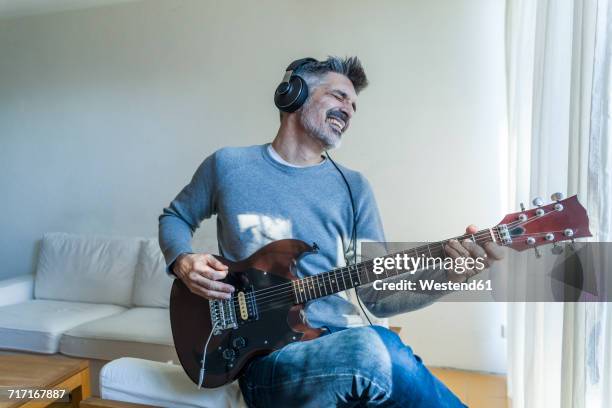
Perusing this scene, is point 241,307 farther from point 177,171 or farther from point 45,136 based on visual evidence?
point 45,136

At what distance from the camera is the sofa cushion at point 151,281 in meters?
2.20

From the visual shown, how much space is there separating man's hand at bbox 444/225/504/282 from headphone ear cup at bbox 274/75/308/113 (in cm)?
48

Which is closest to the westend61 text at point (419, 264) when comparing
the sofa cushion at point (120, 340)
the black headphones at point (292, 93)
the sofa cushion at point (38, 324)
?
the black headphones at point (292, 93)

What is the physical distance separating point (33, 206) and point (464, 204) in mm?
2401

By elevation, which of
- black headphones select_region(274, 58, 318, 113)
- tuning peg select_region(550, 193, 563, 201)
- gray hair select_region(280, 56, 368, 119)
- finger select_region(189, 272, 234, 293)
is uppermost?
gray hair select_region(280, 56, 368, 119)

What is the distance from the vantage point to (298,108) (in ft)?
3.53

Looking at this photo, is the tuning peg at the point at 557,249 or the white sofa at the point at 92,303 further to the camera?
the white sofa at the point at 92,303

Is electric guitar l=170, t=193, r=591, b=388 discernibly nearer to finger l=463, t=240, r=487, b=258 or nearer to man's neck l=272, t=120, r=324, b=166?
finger l=463, t=240, r=487, b=258

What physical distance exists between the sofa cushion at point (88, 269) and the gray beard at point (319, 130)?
1588mm

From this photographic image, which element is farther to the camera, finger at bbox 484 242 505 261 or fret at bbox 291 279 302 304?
fret at bbox 291 279 302 304

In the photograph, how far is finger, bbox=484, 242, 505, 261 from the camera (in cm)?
85

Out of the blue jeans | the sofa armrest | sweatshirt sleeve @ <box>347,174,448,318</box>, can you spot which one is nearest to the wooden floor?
sweatshirt sleeve @ <box>347,174,448,318</box>

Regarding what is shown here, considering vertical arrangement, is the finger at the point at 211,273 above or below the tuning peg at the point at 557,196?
below

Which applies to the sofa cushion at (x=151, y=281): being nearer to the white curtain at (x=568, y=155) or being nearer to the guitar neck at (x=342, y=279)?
the guitar neck at (x=342, y=279)
